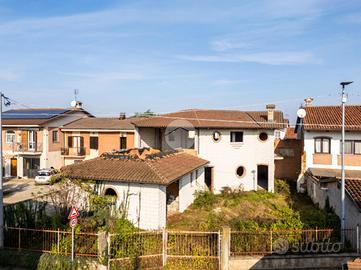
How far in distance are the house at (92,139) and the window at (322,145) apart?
A: 17.9 m

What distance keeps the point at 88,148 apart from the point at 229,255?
25.0 m

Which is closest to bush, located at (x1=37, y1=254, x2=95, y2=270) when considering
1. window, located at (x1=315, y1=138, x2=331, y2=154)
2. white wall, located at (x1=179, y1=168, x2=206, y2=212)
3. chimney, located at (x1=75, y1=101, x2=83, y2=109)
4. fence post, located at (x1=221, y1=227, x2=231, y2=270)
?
fence post, located at (x1=221, y1=227, x2=231, y2=270)

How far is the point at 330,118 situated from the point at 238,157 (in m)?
7.85

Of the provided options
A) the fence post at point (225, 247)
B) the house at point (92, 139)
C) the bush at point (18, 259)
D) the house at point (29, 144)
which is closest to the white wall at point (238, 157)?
the house at point (92, 139)

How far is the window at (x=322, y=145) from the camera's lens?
23.6 metres

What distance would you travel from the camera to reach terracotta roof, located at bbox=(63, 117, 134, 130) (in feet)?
109

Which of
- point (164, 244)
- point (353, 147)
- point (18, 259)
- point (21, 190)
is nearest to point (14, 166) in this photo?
point (21, 190)

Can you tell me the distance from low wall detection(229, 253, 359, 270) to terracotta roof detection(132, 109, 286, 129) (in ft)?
42.4

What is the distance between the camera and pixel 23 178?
30.6m

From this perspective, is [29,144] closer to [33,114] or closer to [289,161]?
[33,114]

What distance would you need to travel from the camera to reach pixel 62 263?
1146 centimetres

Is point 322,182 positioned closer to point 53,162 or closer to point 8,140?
point 53,162

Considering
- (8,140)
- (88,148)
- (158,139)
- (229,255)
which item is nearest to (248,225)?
(229,255)

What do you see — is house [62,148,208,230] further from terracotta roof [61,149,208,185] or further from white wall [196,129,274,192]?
white wall [196,129,274,192]
